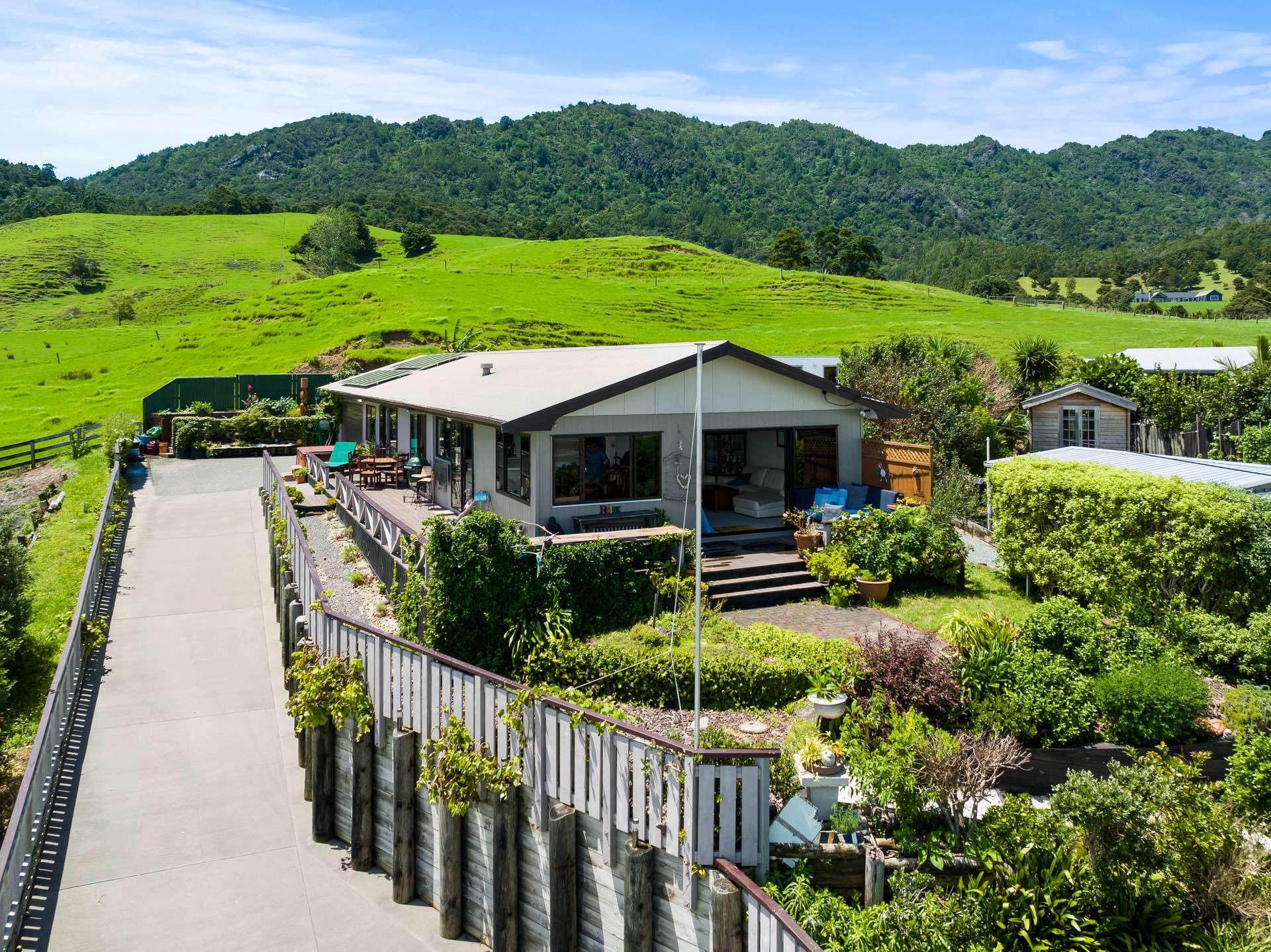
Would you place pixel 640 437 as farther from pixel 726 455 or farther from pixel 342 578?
pixel 342 578

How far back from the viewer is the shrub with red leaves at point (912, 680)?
443 inches

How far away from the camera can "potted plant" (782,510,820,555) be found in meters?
17.0

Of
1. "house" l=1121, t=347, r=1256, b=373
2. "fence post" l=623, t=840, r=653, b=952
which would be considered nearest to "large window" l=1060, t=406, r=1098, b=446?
"house" l=1121, t=347, r=1256, b=373

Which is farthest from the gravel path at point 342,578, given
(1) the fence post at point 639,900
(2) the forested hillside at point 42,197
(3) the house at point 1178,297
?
(2) the forested hillside at point 42,197

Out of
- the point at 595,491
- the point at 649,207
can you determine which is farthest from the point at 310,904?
the point at 649,207

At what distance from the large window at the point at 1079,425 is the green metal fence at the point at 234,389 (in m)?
31.1

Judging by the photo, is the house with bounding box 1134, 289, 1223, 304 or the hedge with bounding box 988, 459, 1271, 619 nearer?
the hedge with bounding box 988, 459, 1271, 619

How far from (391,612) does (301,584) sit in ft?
5.14

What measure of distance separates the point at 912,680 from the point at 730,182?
590 feet

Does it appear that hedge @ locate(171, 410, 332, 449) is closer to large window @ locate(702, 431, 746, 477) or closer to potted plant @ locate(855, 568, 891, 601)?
large window @ locate(702, 431, 746, 477)

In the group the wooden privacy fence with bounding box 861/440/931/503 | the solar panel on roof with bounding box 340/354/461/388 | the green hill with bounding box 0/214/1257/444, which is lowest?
the wooden privacy fence with bounding box 861/440/931/503

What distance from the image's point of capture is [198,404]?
37031 millimetres

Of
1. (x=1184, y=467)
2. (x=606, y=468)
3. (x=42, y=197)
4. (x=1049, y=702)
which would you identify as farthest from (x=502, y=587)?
(x=42, y=197)

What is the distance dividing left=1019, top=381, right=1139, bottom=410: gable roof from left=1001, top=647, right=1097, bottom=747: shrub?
822 inches
